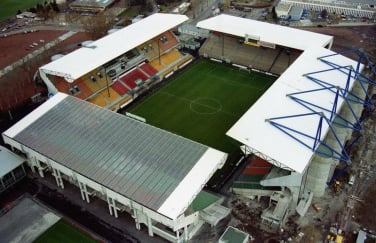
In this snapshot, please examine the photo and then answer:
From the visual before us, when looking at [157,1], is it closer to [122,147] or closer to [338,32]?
[338,32]

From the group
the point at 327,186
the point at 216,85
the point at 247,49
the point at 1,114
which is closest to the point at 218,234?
the point at 327,186

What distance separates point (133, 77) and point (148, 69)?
420 centimetres

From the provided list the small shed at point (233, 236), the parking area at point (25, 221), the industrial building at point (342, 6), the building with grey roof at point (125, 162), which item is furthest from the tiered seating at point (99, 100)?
the industrial building at point (342, 6)

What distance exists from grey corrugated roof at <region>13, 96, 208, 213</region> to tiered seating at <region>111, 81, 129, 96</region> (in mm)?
15912

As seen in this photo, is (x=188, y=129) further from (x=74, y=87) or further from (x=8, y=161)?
(x=8, y=161)

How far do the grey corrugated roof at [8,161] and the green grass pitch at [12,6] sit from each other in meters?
69.1

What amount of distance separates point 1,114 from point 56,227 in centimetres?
2835

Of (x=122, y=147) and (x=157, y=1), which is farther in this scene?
(x=157, y=1)

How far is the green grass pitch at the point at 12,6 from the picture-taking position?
10606cm

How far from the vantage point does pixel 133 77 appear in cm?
6969

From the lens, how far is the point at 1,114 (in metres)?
61.0

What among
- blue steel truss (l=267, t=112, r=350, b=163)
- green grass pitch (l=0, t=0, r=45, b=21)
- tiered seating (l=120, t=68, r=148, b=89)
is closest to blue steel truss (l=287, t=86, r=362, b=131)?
blue steel truss (l=267, t=112, r=350, b=163)

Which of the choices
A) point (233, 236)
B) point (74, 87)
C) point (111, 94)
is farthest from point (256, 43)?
point (233, 236)

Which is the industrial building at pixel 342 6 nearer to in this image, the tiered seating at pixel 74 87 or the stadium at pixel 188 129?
the stadium at pixel 188 129
